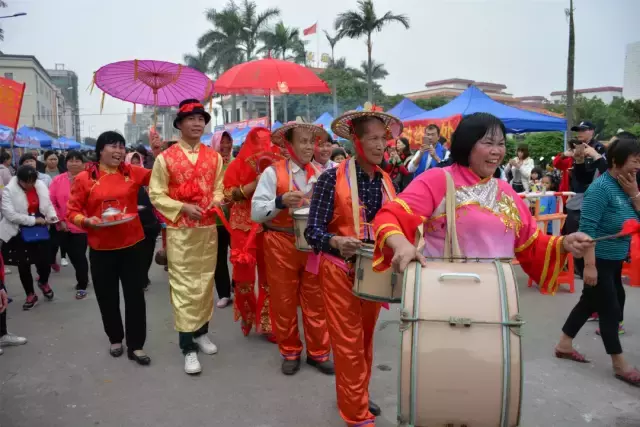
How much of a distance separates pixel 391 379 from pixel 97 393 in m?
2.12

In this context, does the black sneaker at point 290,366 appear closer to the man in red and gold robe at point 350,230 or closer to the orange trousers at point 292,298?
the orange trousers at point 292,298

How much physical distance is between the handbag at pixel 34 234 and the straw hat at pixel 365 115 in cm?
431

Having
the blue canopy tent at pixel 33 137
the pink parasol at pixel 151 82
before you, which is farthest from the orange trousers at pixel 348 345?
the blue canopy tent at pixel 33 137

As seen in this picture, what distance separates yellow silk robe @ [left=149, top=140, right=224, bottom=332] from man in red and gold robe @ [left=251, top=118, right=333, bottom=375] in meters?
0.48

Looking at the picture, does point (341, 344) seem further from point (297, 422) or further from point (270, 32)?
point (270, 32)

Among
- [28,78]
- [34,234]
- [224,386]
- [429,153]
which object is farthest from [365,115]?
[28,78]

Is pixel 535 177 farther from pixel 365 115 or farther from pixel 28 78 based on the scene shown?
pixel 28 78

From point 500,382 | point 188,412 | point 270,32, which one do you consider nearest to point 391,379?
point 188,412

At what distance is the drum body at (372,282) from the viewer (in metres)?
2.52

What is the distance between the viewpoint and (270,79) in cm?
562

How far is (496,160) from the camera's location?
2.34 metres

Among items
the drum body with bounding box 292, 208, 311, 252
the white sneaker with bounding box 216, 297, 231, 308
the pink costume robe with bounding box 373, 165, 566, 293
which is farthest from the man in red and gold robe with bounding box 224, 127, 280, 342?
the pink costume robe with bounding box 373, 165, 566, 293

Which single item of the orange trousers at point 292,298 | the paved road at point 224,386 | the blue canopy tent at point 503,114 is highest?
the blue canopy tent at point 503,114

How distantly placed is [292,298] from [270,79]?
2.63 m
